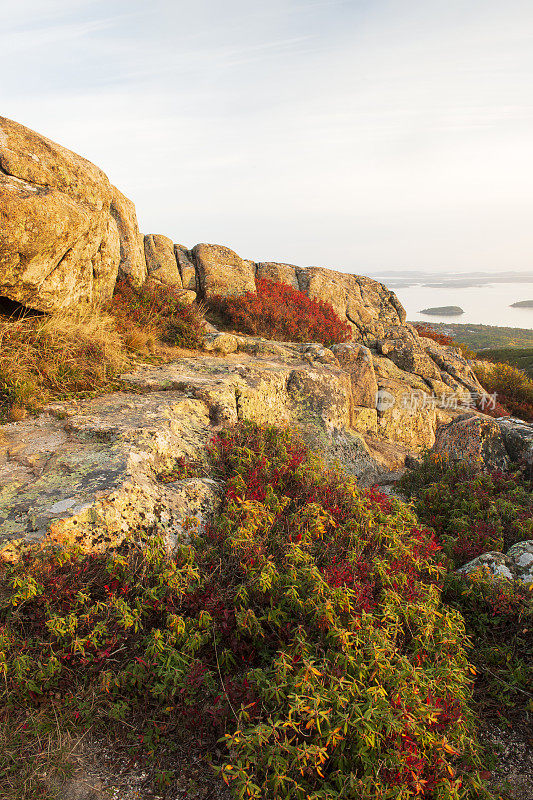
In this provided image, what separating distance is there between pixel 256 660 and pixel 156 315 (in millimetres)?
8727

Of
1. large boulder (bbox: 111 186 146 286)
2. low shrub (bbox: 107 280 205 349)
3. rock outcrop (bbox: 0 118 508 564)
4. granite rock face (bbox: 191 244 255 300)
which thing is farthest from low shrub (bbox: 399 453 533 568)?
granite rock face (bbox: 191 244 255 300)

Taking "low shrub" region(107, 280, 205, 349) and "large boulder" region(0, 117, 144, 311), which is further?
"low shrub" region(107, 280, 205, 349)

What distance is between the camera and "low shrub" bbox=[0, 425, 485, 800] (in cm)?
273

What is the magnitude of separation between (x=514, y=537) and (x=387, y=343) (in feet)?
40.2

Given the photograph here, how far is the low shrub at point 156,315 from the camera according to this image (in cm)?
1002

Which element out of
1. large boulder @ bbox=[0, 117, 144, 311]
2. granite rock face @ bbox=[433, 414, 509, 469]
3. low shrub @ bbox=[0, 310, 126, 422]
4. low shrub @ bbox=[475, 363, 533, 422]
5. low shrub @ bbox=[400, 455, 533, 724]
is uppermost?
large boulder @ bbox=[0, 117, 144, 311]

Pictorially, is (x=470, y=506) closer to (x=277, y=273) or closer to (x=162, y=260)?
(x=162, y=260)

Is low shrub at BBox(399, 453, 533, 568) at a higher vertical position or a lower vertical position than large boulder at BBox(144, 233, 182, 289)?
lower

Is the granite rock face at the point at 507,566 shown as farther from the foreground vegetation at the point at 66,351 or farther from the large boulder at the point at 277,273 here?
the large boulder at the point at 277,273

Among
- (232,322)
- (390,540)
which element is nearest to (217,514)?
(390,540)

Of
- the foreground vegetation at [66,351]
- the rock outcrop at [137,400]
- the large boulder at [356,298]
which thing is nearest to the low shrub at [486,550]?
the rock outcrop at [137,400]

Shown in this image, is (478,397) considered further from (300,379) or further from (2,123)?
(2,123)

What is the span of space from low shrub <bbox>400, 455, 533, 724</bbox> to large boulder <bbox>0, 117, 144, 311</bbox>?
7.43 m

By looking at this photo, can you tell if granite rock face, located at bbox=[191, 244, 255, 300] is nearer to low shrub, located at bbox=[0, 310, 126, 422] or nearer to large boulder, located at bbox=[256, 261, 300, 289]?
large boulder, located at bbox=[256, 261, 300, 289]
